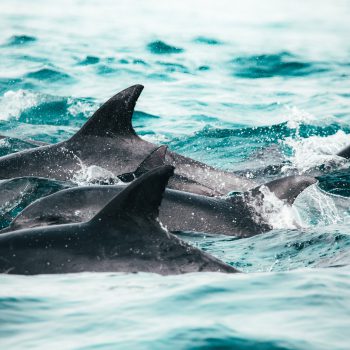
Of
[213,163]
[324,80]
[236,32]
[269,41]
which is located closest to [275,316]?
[213,163]

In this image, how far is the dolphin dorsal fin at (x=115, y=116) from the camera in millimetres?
10219

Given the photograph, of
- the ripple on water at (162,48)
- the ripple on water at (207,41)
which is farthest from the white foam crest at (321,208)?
the ripple on water at (207,41)

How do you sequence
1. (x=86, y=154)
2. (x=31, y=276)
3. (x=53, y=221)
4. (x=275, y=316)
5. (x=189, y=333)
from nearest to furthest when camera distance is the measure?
(x=189, y=333), (x=275, y=316), (x=31, y=276), (x=53, y=221), (x=86, y=154)

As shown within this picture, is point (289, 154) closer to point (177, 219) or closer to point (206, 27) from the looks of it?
point (177, 219)

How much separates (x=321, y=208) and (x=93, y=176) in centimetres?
292

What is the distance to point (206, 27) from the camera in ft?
113

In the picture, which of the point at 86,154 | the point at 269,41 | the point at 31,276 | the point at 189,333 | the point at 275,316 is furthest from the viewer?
the point at 269,41

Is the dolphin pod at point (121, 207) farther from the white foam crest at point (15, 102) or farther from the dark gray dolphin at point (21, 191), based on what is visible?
the white foam crest at point (15, 102)

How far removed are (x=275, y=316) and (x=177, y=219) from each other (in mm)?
3821

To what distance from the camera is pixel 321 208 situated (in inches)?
432

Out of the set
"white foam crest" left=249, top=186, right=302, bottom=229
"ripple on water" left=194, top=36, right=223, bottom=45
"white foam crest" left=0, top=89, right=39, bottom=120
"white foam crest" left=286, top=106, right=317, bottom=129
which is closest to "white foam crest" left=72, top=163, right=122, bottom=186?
"white foam crest" left=249, top=186, right=302, bottom=229

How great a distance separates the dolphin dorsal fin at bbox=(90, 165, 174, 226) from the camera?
229 inches

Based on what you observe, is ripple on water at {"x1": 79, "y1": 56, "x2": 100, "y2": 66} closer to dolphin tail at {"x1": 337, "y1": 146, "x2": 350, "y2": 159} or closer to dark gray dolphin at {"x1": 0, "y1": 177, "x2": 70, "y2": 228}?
dolphin tail at {"x1": 337, "y1": 146, "x2": 350, "y2": 159}

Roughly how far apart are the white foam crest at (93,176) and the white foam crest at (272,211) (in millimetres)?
1873
